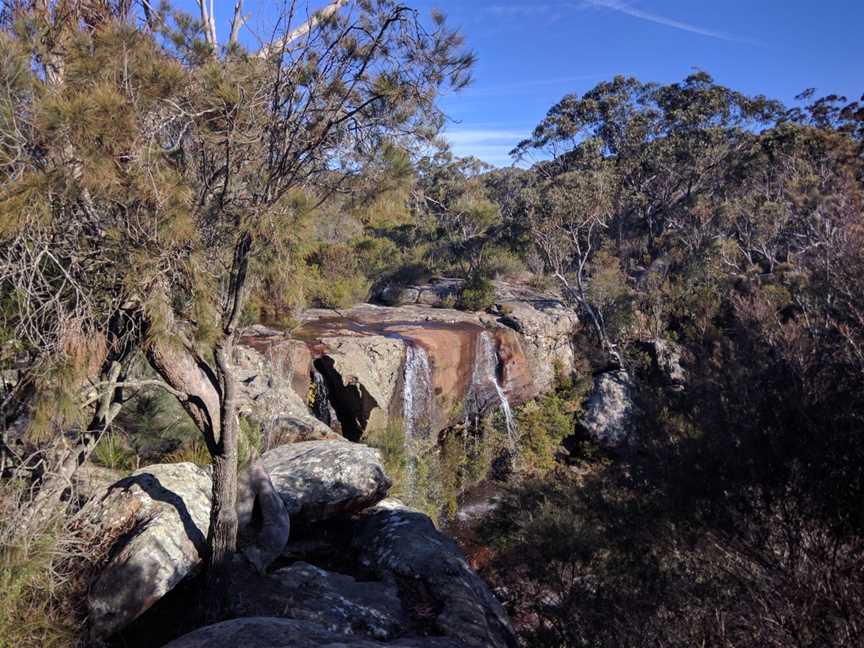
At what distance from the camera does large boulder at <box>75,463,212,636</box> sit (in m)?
3.71

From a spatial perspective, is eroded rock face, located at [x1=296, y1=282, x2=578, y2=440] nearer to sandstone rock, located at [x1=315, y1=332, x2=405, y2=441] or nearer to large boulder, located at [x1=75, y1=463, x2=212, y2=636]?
sandstone rock, located at [x1=315, y1=332, x2=405, y2=441]

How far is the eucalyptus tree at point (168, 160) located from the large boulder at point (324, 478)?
166cm

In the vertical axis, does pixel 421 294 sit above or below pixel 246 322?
above

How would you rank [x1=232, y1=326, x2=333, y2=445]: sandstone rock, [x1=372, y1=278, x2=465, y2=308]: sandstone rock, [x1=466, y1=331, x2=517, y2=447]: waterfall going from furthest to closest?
1. [x1=372, y1=278, x2=465, y2=308]: sandstone rock
2. [x1=466, y1=331, x2=517, y2=447]: waterfall
3. [x1=232, y1=326, x2=333, y2=445]: sandstone rock

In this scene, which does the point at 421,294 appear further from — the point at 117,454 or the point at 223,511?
the point at 223,511

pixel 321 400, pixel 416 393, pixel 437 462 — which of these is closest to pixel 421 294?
pixel 416 393

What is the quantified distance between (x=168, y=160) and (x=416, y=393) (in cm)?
814

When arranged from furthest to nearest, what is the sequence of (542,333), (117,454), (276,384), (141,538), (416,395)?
1. (542,333)
2. (416,395)
3. (276,384)
4. (117,454)
5. (141,538)

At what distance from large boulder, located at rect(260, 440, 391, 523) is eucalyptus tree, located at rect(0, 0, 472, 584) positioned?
166cm

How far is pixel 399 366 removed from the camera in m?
10.5

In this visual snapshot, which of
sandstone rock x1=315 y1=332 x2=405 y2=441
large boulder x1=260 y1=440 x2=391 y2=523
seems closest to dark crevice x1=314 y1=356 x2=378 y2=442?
sandstone rock x1=315 y1=332 x2=405 y2=441

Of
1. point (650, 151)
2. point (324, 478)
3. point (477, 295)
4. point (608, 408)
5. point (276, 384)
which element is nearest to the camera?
point (324, 478)

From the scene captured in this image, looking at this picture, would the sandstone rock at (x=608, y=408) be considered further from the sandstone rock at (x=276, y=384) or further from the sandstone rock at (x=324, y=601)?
the sandstone rock at (x=324, y=601)

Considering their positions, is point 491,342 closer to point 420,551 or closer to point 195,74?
point 420,551
